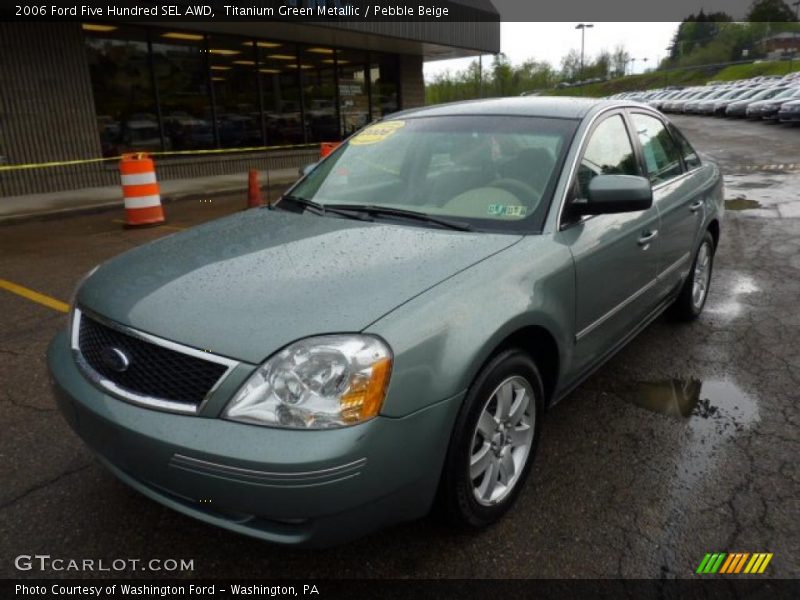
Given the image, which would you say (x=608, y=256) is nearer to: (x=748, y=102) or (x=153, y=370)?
(x=153, y=370)

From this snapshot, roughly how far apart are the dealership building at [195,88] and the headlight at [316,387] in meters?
11.6

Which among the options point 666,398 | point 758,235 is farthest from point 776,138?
point 666,398

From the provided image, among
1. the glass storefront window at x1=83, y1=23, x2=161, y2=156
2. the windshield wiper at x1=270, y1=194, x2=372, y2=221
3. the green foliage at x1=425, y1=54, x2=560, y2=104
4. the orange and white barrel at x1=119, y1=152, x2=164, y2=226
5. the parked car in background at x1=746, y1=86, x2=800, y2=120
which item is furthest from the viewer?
the green foliage at x1=425, y1=54, x2=560, y2=104

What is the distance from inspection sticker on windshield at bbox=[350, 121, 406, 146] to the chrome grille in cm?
195

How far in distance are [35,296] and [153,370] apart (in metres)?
4.13

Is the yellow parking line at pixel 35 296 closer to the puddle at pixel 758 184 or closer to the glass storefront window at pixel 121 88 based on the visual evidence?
the glass storefront window at pixel 121 88

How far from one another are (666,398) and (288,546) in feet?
8.07

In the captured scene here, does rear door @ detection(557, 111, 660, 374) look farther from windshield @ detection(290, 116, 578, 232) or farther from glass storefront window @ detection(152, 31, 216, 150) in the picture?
glass storefront window @ detection(152, 31, 216, 150)

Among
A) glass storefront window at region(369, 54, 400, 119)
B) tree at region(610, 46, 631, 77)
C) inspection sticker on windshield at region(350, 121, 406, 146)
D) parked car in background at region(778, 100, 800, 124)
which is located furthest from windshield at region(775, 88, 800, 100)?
tree at region(610, 46, 631, 77)

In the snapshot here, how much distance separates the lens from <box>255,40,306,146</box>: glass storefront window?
1562cm

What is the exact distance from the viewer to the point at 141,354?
207 centimetres

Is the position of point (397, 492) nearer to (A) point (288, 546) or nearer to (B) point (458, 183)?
(A) point (288, 546)

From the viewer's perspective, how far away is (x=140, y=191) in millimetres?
8461

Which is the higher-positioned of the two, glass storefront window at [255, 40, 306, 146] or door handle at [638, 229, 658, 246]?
glass storefront window at [255, 40, 306, 146]
